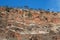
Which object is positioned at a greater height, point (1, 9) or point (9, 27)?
point (1, 9)

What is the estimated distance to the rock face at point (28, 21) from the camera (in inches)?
715

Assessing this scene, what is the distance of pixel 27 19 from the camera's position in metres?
22.7

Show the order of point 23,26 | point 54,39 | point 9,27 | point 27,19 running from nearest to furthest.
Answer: point 54,39
point 9,27
point 23,26
point 27,19

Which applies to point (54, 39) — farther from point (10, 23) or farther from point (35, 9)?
point (35, 9)

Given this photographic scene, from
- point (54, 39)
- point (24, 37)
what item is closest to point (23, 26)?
point (24, 37)

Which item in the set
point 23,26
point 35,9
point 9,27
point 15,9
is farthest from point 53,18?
point 9,27

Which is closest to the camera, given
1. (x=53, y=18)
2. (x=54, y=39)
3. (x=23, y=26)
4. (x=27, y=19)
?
(x=54, y=39)

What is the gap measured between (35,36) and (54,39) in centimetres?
147

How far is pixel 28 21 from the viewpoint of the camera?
22375 millimetres

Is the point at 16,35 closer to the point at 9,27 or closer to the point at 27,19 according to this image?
the point at 9,27

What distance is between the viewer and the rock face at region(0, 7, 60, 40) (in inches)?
715

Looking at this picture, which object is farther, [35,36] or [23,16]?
[23,16]

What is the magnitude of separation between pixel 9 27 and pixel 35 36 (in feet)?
8.19

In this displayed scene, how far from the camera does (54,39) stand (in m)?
16.9
